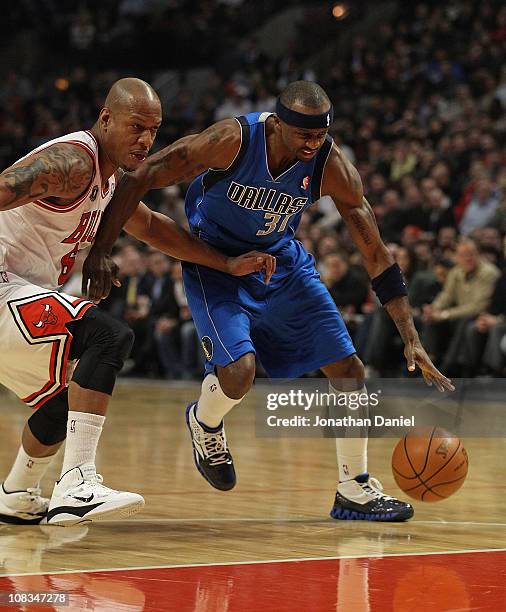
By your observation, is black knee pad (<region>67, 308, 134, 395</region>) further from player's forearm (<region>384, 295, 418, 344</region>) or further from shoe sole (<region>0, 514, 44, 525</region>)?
player's forearm (<region>384, 295, 418, 344</region>)

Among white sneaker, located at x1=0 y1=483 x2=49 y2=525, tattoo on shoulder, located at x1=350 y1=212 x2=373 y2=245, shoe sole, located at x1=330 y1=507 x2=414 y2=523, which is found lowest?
white sneaker, located at x1=0 y1=483 x2=49 y2=525

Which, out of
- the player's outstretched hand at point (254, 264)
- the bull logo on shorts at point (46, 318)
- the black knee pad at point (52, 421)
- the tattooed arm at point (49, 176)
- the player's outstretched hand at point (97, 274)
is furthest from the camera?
the player's outstretched hand at point (254, 264)

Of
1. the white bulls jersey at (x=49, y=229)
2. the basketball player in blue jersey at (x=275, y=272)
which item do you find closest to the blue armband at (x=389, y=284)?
the basketball player in blue jersey at (x=275, y=272)

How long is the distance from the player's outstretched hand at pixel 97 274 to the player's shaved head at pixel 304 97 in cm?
112

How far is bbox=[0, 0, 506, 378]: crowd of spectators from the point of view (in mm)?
12227

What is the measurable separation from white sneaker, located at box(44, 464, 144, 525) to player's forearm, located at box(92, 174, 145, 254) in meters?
1.04

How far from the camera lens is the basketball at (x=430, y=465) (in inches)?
209

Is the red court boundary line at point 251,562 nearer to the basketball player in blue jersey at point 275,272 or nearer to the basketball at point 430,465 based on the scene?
the basketball at point 430,465

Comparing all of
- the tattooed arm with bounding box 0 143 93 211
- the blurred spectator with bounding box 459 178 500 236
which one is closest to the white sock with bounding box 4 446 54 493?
the tattooed arm with bounding box 0 143 93 211

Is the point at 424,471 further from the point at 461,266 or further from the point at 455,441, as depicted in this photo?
the point at 461,266

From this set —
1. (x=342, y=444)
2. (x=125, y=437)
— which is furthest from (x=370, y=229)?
(x=125, y=437)

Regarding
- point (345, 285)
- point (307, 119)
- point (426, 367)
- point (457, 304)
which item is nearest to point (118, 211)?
point (307, 119)

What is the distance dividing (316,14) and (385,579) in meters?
19.5

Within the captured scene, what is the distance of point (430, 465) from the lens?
5.32 meters
